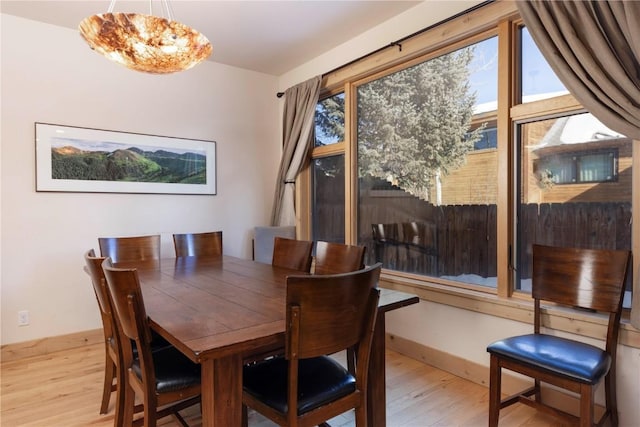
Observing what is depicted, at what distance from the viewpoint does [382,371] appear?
5.56ft

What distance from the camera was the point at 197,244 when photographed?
3.10m

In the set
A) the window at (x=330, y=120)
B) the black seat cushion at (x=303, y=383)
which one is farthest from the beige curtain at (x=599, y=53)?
the window at (x=330, y=120)

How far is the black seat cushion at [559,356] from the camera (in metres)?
1.55

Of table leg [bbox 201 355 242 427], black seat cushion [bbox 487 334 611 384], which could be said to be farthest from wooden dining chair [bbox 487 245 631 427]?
table leg [bbox 201 355 242 427]

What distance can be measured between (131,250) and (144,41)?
1535 mm

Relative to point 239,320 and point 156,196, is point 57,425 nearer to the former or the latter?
point 239,320

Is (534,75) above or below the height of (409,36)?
below

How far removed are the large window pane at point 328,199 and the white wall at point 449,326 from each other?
3.42 feet

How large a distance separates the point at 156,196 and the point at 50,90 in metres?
1.20

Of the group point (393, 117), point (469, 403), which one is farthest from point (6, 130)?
point (469, 403)

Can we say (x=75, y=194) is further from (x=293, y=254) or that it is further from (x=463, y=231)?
(x=463, y=231)

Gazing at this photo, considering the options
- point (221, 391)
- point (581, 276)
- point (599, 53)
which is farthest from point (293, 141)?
point (221, 391)

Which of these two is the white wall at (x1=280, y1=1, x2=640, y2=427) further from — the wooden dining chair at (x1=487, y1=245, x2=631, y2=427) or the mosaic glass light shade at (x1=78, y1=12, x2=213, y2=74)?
the mosaic glass light shade at (x1=78, y1=12, x2=213, y2=74)

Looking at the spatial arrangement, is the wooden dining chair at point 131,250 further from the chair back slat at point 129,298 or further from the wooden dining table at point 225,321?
the chair back slat at point 129,298
